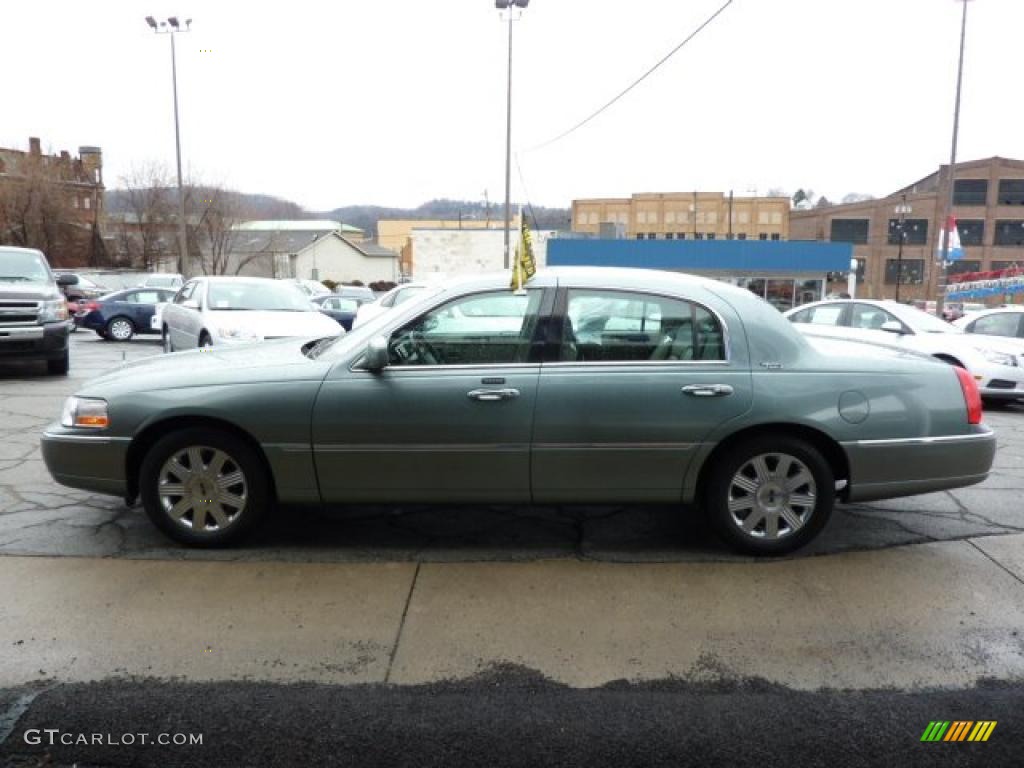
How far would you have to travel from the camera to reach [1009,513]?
5352mm

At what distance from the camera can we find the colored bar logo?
284 cm

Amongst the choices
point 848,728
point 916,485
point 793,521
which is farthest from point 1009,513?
point 848,728

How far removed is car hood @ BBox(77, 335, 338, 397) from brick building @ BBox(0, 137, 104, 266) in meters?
51.5

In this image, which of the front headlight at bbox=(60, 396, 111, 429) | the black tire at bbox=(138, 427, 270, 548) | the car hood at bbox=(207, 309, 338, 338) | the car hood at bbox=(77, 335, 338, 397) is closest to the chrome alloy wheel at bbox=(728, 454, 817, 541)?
the car hood at bbox=(77, 335, 338, 397)

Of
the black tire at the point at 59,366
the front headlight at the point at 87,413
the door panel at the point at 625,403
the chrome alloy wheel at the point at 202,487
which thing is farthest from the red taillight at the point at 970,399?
the black tire at the point at 59,366

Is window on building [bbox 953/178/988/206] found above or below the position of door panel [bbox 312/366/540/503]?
above

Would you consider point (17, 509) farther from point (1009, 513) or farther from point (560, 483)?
point (1009, 513)

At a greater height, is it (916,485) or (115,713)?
(916,485)

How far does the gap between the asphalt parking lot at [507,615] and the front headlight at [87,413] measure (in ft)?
2.38

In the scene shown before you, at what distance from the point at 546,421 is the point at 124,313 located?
749 inches

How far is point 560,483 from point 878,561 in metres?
1.87

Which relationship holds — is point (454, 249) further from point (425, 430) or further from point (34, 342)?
point (425, 430)

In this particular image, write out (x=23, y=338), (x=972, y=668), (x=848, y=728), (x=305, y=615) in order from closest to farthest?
(x=848, y=728), (x=972, y=668), (x=305, y=615), (x=23, y=338)

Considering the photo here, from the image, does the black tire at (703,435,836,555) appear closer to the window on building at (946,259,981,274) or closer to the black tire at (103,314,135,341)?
the black tire at (103,314,135,341)
